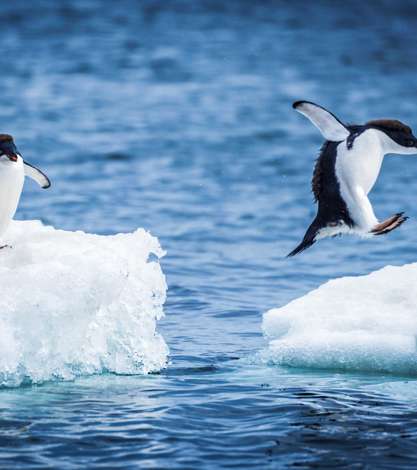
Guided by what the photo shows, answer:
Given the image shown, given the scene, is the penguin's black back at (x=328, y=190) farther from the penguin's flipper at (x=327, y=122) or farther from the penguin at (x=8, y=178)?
the penguin at (x=8, y=178)

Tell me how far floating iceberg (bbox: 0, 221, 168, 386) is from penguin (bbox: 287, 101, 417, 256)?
121 cm

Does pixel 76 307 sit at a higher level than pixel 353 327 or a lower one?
higher

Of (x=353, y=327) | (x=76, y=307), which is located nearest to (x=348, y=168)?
(x=353, y=327)

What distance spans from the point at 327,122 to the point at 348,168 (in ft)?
1.11

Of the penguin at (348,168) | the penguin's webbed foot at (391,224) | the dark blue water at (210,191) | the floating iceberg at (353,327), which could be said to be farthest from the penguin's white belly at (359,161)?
the dark blue water at (210,191)

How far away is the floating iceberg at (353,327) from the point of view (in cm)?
899

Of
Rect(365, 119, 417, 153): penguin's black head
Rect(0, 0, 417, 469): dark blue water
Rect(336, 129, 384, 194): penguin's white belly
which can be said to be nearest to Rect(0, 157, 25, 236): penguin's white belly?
Rect(0, 0, 417, 469): dark blue water

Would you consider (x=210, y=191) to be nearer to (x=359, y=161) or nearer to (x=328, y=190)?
(x=328, y=190)

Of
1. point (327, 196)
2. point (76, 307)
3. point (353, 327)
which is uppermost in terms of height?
point (327, 196)

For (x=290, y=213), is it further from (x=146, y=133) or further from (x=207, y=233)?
(x=146, y=133)

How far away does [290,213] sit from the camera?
58.7 feet

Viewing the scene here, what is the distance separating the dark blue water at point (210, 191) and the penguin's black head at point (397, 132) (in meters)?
1.66

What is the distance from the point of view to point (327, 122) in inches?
329

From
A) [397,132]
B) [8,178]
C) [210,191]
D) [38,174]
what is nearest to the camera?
[397,132]
